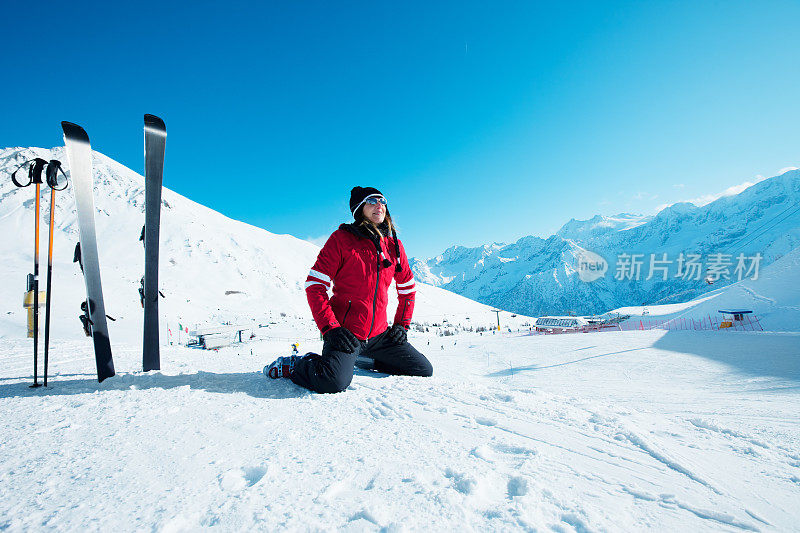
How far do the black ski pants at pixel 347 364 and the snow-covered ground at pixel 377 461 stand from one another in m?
0.17

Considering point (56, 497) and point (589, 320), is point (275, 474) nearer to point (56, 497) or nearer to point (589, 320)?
point (56, 497)

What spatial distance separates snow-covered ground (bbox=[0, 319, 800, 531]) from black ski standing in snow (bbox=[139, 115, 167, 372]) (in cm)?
87

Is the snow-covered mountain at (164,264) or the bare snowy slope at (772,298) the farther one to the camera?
the snow-covered mountain at (164,264)

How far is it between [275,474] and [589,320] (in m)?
32.5

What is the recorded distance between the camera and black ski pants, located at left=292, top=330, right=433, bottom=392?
2932 mm

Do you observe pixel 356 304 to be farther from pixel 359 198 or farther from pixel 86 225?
pixel 86 225

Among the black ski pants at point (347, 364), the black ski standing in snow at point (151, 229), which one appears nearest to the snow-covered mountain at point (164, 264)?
the black ski standing in snow at point (151, 229)

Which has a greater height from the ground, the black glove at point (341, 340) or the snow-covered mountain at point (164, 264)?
the snow-covered mountain at point (164, 264)

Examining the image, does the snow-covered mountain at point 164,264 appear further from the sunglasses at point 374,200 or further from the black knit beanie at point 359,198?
the sunglasses at point 374,200

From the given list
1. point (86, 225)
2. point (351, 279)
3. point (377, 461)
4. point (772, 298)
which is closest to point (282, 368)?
point (351, 279)

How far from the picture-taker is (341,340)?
10.3 feet

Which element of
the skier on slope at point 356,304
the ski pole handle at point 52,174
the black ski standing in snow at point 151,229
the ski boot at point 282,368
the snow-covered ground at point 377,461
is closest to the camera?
the snow-covered ground at point 377,461

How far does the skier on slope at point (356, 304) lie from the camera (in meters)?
3.10

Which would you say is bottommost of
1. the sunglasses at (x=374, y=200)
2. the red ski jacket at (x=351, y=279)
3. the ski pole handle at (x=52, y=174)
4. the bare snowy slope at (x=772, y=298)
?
the bare snowy slope at (x=772, y=298)
